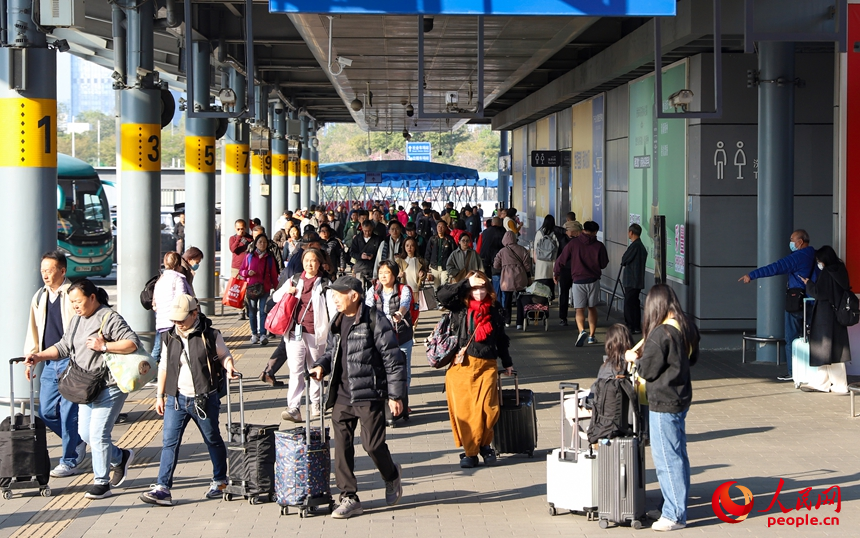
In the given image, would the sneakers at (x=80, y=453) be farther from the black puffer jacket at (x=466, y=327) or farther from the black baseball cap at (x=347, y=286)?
the black puffer jacket at (x=466, y=327)

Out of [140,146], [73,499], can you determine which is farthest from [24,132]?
[140,146]

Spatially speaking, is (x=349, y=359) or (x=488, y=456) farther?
(x=488, y=456)

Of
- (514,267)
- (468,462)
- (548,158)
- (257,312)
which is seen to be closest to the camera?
(468,462)

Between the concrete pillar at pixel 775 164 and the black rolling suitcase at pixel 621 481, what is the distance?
23.2ft

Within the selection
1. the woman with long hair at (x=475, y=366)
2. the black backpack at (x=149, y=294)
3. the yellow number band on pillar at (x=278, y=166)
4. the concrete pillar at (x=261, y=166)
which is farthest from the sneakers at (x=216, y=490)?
the yellow number band on pillar at (x=278, y=166)

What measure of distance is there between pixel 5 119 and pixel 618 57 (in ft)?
33.8

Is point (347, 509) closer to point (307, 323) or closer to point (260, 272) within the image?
point (307, 323)

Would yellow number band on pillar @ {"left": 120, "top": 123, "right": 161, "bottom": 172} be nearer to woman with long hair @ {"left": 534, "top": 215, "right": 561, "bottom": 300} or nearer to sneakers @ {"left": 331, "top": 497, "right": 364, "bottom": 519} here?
woman with long hair @ {"left": 534, "top": 215, "right": 561, "bottom": 300}

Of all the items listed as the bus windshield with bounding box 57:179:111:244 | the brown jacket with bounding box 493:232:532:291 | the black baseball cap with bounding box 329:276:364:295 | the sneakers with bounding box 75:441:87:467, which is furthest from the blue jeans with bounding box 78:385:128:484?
the bus windshield with bounding box 57:179:111:244

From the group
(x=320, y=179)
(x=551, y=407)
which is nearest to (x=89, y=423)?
(x=551, y=407)

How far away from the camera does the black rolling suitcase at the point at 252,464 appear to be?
7703mm

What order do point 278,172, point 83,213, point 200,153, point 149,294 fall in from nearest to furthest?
point 149,294 < point 200,153 < point 83,213 < point 278,172

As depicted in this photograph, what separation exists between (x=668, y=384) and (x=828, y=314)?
5661mm

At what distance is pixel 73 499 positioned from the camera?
797 centimetres
